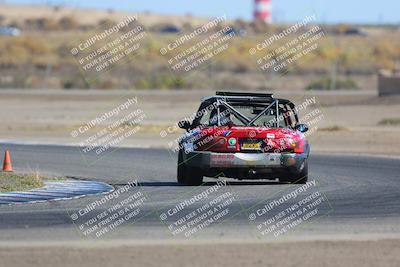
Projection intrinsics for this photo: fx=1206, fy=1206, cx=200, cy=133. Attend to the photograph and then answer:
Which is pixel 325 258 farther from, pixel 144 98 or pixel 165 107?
pixel 144 98

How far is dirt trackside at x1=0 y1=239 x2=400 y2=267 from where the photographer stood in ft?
38.9

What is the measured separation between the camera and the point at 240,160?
768 inches

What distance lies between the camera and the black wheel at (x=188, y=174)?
19.9 metres

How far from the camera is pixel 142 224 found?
48.8 ft

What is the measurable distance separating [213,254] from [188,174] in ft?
25.2

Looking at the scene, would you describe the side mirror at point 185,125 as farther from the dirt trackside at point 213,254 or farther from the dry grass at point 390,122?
the dry grass at point 390,122

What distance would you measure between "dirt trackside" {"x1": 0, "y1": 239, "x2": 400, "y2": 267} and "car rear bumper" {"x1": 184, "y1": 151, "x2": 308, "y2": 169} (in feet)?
20.3

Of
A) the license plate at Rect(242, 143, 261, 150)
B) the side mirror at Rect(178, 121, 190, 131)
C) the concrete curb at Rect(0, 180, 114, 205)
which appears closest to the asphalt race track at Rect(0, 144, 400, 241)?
the concrete curb at Rect(0, 180, 114, 205)

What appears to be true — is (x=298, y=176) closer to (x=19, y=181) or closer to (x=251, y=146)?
Result: (x=251, y=146)

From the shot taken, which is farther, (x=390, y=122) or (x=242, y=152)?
(x=390, y=122)

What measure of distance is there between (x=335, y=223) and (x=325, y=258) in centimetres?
297

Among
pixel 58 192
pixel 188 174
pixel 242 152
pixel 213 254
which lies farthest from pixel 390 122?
pixel 213 254

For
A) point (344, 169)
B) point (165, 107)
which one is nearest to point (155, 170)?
point (344, 169)

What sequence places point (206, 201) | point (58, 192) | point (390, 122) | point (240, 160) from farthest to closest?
point (390, 122), point (240, 160), point (58, 192), point (206, 201)
